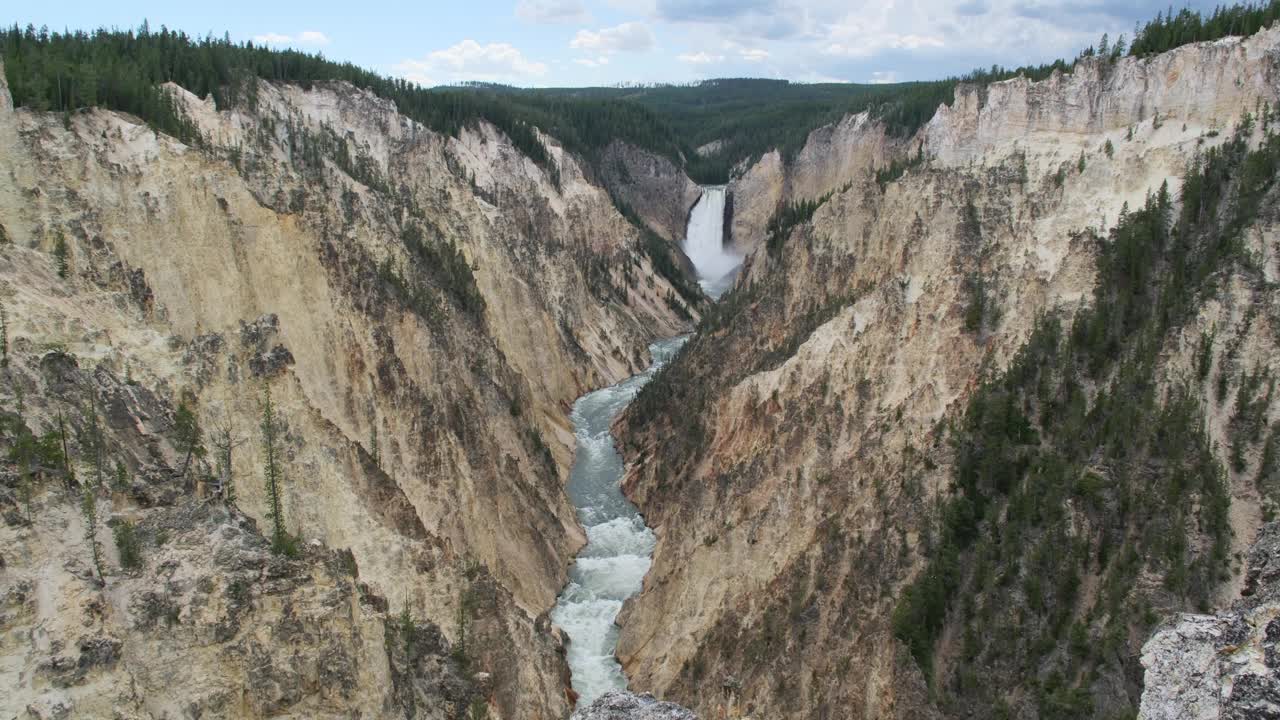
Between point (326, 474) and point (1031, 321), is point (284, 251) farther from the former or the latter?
point (1031, 321)

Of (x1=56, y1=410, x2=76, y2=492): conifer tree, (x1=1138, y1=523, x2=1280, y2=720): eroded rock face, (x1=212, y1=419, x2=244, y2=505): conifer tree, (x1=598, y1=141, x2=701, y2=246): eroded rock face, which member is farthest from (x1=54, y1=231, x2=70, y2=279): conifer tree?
(x1=598, y1=141, x2=701, y2=246): eroded rock face

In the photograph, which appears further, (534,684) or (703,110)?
(703,110)

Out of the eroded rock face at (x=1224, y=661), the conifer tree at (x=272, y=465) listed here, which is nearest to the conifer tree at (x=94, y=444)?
the conifer tree at (x=272, y=465)

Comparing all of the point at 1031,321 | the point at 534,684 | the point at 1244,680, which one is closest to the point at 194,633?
the point at 534,684

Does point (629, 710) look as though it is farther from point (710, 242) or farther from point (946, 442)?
point (710, 242)

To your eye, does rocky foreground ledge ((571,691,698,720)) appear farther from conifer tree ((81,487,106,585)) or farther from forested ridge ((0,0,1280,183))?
forested ridge ((0,0,1280,183))

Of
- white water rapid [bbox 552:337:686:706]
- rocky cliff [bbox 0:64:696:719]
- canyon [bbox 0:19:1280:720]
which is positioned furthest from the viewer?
white water rapid [bbox 552:337:686:706]
